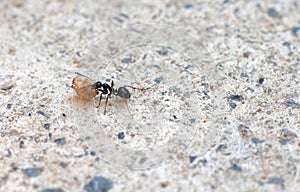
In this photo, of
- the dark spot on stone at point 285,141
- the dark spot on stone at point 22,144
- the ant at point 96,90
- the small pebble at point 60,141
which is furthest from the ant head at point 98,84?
the dark spot on stone at point 285,141

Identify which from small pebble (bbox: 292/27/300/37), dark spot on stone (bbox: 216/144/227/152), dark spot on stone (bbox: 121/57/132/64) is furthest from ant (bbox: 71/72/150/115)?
small pebble (bbox: 292/27/300/37)

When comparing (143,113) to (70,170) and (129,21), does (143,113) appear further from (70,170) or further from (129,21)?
(129,21)

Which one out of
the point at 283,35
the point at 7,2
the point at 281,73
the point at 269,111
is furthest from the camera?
the point at 7,2

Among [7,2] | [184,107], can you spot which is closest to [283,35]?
[184,107]

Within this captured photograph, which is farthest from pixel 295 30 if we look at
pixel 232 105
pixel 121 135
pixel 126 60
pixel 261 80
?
pixel 121 135

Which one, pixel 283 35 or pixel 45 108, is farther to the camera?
pixel 283 35

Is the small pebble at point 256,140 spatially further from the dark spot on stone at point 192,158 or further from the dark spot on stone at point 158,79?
the dark spot on stone at point 158,79
